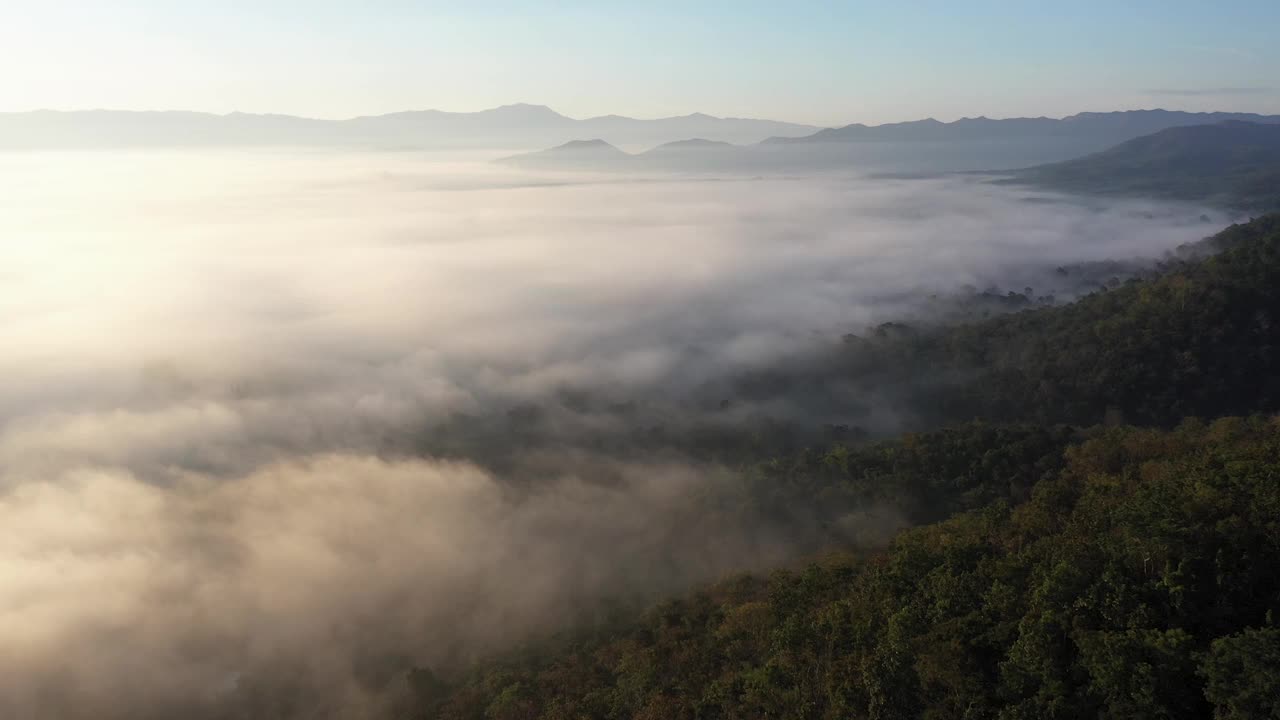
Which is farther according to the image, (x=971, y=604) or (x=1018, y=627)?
(x=971, y=604)

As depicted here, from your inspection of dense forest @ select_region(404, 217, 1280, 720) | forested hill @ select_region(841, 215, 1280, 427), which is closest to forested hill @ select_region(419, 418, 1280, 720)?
dense forest @ select_region(404, 217, 1280, 720)

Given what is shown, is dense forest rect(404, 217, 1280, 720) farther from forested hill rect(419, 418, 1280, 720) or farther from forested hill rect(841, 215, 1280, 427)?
forested hill rect(841, 215, 1280, 427)

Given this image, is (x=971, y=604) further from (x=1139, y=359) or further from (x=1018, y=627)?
(x=1139, y=359)

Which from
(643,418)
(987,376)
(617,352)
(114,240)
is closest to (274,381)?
(617,352)

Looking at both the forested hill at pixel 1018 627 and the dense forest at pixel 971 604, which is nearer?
the forested hill at pixel 1018 627

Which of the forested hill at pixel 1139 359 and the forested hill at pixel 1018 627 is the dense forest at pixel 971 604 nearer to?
the forested hill at pixel 1018 627

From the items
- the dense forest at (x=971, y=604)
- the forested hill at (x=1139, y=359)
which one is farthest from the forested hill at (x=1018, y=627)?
the forested hill at (x=1139, y=359)

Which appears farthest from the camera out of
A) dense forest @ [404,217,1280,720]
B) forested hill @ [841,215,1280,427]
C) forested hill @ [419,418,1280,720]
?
forested hill @ [841,215,1280,427]

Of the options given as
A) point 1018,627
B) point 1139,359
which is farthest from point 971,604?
point 1139,359

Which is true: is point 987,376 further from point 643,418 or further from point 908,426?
point 643,418
